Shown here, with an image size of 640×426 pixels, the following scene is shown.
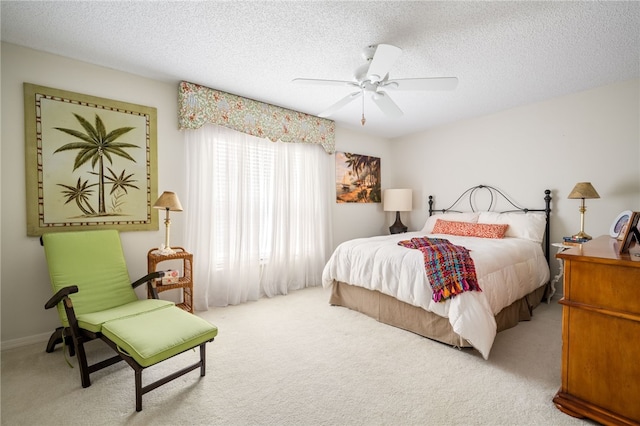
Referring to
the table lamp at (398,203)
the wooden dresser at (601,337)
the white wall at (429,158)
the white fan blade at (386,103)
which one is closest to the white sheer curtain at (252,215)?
the white wall at (429,158)

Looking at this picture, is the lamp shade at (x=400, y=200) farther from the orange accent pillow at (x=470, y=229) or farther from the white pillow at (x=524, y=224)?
the white pillow at (x=524, y=224)

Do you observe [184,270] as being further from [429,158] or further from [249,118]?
[429,158]

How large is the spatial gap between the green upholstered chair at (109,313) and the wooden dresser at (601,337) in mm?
2219

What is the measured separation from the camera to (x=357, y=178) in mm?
5078

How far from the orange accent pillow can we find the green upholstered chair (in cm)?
338

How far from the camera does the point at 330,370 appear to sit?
82.3 inches

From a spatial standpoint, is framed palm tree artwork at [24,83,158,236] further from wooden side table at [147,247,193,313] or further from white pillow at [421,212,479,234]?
white pillow at [421,212,479,234]

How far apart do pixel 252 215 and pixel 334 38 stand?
227 centimetres

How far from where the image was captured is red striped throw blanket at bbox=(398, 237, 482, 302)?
89.7 inches

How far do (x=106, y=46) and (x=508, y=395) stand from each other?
13.2 ft

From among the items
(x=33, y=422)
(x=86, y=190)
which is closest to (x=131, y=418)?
(x=33, y=422)

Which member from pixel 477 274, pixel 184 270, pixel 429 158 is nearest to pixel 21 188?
pixel 184 270

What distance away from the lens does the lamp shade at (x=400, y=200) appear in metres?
4.98

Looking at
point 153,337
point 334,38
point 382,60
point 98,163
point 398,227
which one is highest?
point 334,38
